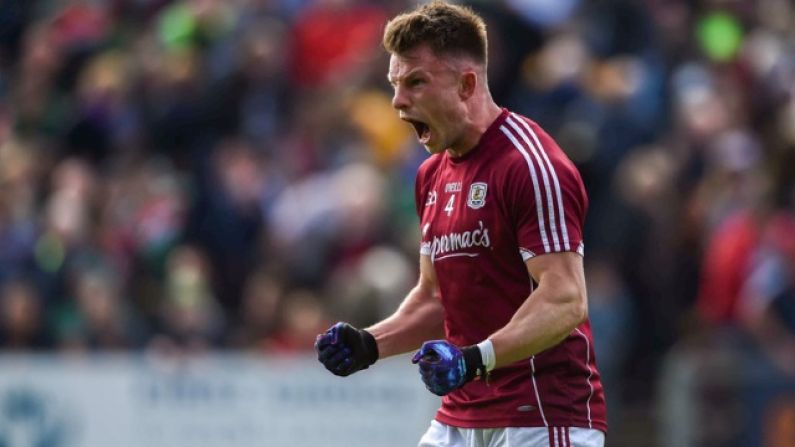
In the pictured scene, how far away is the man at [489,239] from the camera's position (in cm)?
646

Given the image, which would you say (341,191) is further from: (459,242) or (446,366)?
(446,366)

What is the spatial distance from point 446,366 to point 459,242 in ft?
2.50

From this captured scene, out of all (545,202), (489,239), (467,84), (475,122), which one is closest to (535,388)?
(489,239)

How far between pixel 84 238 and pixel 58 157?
4.67ft

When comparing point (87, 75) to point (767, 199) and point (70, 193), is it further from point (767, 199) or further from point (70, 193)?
point (767, 199)

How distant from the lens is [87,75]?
16719 mm

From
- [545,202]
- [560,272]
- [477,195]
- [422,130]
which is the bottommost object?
[560,272]

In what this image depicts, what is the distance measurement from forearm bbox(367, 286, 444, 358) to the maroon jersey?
347 millimetres

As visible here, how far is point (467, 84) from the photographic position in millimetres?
6742

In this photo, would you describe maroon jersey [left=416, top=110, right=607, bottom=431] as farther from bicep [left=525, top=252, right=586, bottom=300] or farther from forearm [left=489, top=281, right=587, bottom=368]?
forearm [left=489, top=281, right=587, bottom=368]

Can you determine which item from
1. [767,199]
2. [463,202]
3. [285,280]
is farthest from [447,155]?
[285,280]

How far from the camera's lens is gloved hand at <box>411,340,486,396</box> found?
611 centimetres

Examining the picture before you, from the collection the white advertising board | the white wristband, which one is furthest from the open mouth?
the white advertising board

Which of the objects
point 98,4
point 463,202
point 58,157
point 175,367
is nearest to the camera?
point 463,202
